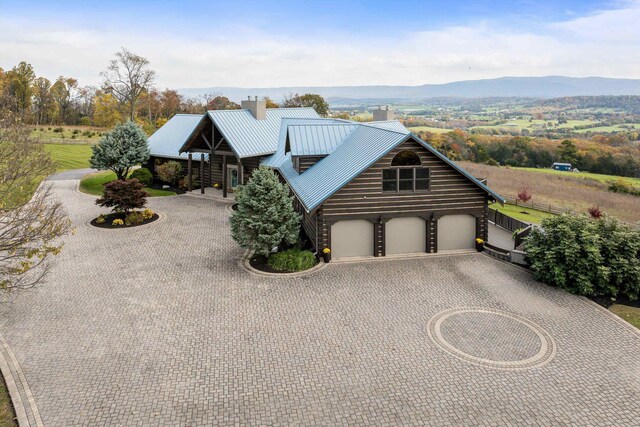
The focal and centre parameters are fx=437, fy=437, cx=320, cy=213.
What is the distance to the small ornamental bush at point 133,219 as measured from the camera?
26.7 meters

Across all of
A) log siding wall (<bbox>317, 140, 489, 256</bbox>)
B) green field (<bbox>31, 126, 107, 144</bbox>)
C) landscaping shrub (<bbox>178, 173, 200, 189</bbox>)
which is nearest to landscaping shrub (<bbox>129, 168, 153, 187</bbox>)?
landscaping shrub (<bbox>178, 173, 200, 189</bbox>)

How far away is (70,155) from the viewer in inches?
2085

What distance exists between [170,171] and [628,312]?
32.9 m

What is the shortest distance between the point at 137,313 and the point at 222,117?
2155 cm

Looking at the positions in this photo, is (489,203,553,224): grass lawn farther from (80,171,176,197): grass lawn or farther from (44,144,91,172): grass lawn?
(44,144,91,172): grass lawn

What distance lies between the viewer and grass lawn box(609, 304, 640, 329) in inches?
599

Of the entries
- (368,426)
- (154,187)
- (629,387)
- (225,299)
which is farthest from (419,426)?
(154,187)

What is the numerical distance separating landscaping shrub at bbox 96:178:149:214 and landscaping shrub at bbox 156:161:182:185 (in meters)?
10.4

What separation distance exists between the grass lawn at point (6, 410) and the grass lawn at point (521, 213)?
31.6 meters

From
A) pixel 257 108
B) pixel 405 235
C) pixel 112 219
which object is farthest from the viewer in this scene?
pixel 257 108

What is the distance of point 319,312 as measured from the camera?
15.5 metres

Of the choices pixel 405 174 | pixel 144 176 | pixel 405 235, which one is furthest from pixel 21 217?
pixel 144 176

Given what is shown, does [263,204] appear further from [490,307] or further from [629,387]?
[629,387]

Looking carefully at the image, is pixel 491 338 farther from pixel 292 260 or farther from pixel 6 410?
pixel 6 410
